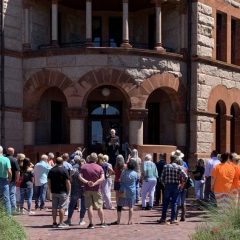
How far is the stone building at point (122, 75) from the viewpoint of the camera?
25938 millimetres

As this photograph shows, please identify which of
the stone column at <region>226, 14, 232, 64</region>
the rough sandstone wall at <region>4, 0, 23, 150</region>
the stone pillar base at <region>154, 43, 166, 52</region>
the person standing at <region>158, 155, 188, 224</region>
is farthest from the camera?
the stone column at <region>226, 14, 232, 64</region>

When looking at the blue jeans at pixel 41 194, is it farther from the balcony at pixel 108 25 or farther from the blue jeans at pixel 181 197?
the balcony at pixel 108 25

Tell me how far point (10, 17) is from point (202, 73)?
842cm

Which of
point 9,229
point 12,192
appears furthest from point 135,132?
point 9,229

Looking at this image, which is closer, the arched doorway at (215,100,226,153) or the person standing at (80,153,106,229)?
the person standing at (80,153,106,229)

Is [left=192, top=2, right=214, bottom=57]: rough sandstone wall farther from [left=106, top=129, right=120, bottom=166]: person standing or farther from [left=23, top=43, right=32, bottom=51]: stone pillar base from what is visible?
[left=23, top=43, right=32, bottom=51]: stone pillar base

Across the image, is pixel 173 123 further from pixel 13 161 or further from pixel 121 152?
pixel 13 161

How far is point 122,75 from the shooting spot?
25859 mm

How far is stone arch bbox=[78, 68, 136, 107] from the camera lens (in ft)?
84.7

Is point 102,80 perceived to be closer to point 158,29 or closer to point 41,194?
point 158,29

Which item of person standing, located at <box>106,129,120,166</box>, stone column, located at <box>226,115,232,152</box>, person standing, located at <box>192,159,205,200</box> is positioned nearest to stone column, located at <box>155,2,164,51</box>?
person standing, located at <box>106,129,120,166</box>

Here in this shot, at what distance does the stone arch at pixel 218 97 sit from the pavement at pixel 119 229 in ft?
34.3

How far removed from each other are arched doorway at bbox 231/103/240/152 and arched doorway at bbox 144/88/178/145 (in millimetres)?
3958

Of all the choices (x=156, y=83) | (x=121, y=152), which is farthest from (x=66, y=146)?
(x=156, y=83)
